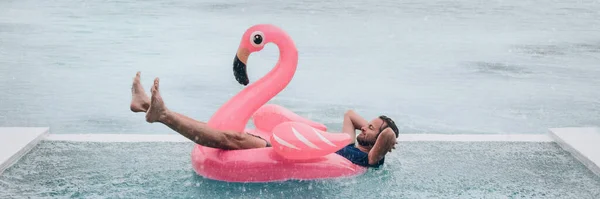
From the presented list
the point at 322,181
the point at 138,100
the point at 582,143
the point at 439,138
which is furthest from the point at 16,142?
the point at 582,143

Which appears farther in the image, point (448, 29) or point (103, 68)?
point (448, 29)

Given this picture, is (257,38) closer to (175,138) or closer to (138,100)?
(138,100)

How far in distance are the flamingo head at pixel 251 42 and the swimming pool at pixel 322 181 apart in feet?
1.68

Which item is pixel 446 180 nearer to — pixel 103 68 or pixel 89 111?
pixel 89 111

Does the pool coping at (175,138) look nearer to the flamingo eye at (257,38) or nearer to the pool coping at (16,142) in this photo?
the pool coping at (16,142)

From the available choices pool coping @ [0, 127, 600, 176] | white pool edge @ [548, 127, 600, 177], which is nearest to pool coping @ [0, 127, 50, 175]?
pool coping @ [0, 127, 600, 176]

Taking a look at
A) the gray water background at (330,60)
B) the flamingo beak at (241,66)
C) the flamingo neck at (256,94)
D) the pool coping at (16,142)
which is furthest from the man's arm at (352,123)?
the pool coping at (16,142)

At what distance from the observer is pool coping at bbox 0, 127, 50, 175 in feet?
11.7

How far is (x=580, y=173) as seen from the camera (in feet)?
11.7

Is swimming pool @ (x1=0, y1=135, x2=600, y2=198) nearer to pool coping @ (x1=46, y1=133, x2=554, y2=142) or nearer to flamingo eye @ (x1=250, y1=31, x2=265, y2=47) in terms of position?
pool coping @ (x1=46, y1=133, x2=554, y2=142)

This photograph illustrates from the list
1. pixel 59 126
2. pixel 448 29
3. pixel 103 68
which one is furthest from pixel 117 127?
pixel 448 29

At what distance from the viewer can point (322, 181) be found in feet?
10.9

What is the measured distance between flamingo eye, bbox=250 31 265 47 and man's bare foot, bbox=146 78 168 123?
0.57 meters

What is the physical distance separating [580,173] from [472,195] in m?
0.71
